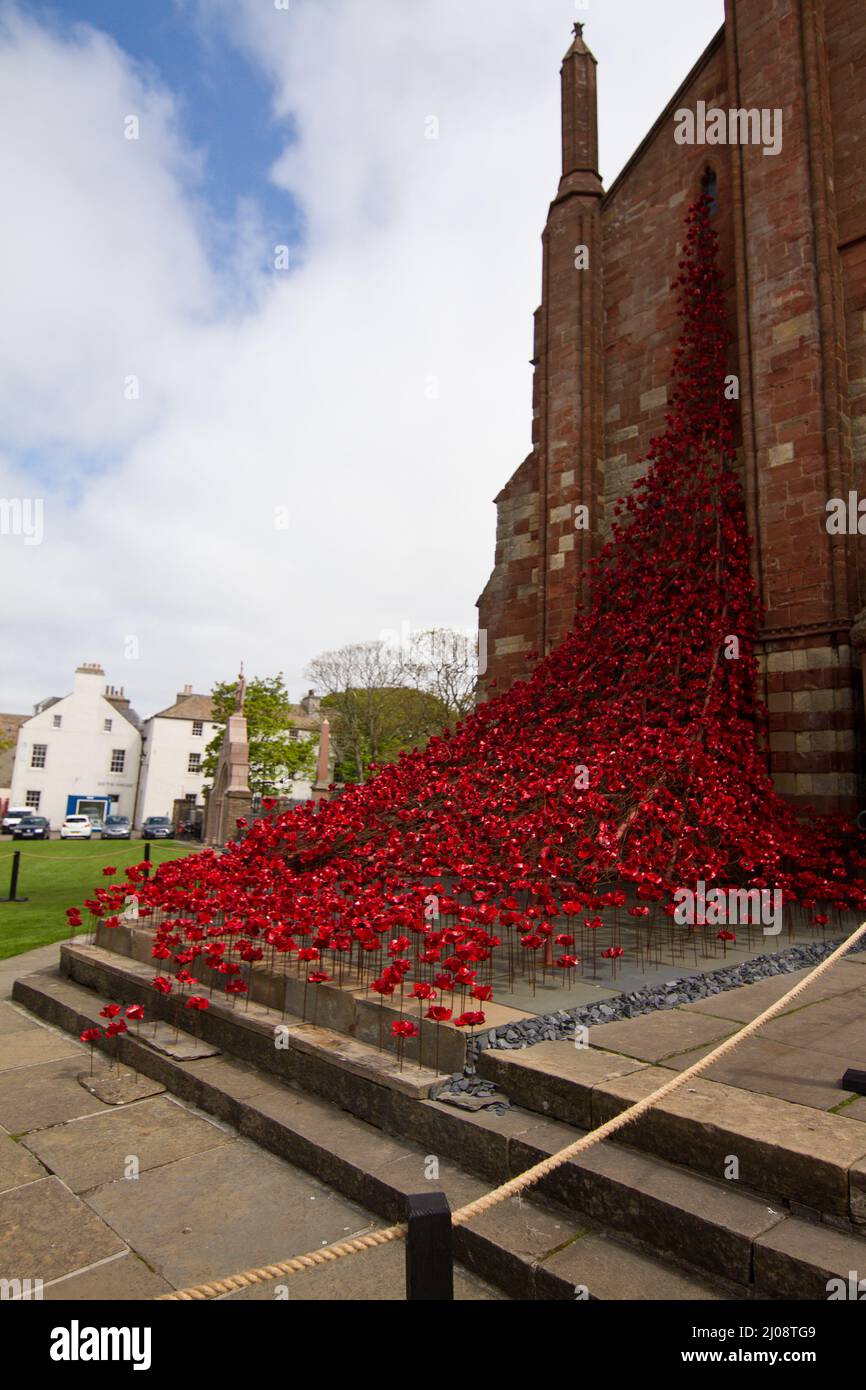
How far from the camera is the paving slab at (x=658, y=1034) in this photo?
12.2 ft

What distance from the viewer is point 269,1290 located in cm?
270

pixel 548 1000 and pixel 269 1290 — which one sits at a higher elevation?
pixel 548 1000

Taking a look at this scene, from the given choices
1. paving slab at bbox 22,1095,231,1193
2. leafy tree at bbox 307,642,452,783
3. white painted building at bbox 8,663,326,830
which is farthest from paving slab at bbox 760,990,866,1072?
white painted building at bbox 8,663,326,830

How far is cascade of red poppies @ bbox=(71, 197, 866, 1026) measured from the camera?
520 cm

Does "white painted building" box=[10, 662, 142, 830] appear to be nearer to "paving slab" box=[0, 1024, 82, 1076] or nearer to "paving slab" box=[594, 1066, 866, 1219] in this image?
"paving slab" box=[0, 1024, 82, 1076]

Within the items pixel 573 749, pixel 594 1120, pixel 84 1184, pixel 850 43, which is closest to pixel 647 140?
pixel 850 43

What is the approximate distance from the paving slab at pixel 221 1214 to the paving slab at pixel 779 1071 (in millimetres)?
1583

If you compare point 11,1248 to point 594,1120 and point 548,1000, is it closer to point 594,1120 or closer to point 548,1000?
point 594,1120

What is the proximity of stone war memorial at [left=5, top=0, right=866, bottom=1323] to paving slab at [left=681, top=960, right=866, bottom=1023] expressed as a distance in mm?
37

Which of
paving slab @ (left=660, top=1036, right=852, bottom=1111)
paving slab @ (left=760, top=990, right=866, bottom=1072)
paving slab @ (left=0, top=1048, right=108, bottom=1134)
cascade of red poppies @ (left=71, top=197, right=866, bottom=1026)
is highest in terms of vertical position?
cascade of red poppies @ (left=71, top=197, right=866, bottom=1026)

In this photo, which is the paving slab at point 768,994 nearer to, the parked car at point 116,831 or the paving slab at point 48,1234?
the paving slab at point 48,1234

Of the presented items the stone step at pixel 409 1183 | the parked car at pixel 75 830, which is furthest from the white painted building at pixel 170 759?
the stone step at pixel 409 1183

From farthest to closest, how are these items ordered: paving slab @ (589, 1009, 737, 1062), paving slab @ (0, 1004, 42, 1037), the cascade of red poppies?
paving slab @ (0, 1004, 42, 1037) → the cascade of red poppies → paving slab @ (589, 1009, 737, 1062)

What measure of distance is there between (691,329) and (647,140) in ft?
12.2
